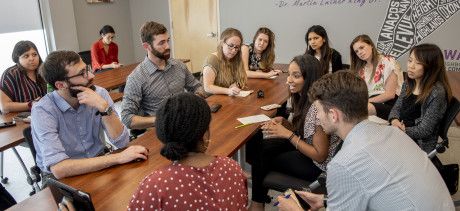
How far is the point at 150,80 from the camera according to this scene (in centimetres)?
261

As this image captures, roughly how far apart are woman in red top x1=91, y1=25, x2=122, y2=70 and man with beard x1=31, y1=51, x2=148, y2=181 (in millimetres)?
3404

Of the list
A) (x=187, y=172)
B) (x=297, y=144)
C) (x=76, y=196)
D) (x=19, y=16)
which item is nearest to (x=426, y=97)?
(x=297, y=144)

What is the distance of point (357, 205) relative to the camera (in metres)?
1.22

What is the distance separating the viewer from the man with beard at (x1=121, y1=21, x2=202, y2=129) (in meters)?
2.48

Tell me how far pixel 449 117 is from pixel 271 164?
1.25m

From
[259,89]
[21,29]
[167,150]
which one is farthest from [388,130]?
[21,29]

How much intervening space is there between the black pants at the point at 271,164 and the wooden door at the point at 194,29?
437cm

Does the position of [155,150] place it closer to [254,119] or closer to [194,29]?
[254,119]

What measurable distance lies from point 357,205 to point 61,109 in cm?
154

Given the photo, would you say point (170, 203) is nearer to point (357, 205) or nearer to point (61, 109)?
point (357, 205)

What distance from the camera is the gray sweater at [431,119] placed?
7.58ft

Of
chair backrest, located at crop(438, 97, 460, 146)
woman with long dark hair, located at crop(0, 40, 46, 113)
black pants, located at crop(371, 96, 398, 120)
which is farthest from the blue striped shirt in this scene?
black pants, located at crop(371, 96, 398, 120)

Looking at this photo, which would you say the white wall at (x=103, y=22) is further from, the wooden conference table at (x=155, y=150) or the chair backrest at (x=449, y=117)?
the chair backrest at (x=449, y=117)

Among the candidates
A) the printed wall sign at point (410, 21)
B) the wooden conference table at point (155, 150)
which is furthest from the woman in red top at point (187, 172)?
the printed wall sign at point (410, 21)
